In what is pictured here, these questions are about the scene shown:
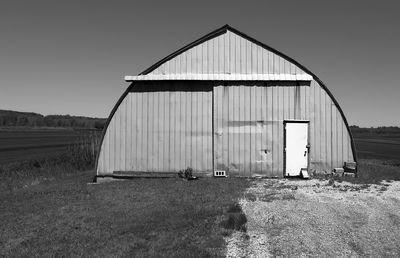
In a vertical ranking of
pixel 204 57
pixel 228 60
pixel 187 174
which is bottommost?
pixel 187 174

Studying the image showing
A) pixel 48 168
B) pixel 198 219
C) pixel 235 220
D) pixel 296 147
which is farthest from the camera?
pixel 48 168

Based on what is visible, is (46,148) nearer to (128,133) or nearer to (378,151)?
(128,133)

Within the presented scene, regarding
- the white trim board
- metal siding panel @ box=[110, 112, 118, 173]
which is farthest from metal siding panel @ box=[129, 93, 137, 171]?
the white trim board

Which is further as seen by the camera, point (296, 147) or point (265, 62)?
point (265, 62)

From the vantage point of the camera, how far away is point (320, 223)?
24.1ft

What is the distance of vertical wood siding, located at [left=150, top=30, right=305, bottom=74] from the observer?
14.7 m

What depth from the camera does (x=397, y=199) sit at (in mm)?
9469

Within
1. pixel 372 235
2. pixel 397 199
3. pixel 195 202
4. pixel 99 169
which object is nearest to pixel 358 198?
pixel 397 199

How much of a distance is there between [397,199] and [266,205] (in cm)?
452

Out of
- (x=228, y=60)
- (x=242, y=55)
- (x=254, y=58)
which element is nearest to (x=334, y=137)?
(x=254, y=58)

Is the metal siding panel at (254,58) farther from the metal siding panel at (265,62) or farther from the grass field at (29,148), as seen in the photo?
the grass field at (29,148)

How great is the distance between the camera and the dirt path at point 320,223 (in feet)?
19.6

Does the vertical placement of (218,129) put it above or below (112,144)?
above

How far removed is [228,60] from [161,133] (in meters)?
5.15
